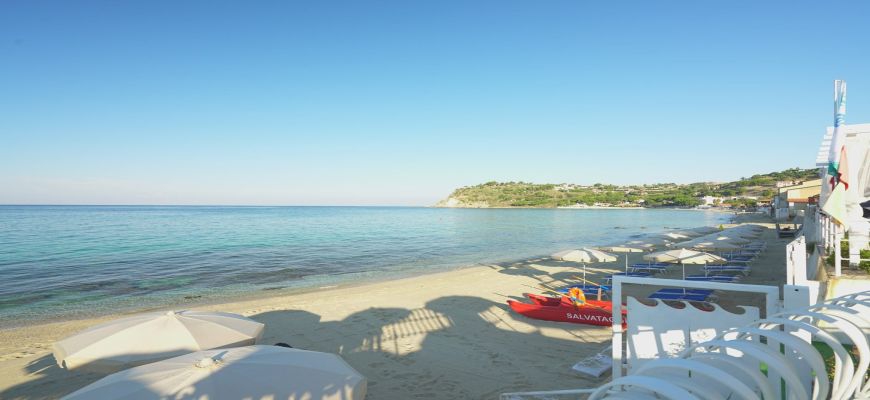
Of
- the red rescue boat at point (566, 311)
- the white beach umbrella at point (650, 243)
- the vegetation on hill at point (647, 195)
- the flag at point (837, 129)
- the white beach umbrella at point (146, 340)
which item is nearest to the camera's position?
the flag at point (837, 129)

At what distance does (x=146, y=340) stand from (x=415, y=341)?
16.5ft

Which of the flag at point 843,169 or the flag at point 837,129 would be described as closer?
the flag at point 837,129

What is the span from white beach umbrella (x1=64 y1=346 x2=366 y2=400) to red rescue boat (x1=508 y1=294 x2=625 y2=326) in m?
7.26

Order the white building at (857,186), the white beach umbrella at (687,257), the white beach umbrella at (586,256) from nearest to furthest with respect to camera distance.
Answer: the white building at (857,186), the white beach umbrella at (687,257), the white beach umbrella at (586,256)

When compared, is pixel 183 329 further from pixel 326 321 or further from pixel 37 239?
pixel 37 239

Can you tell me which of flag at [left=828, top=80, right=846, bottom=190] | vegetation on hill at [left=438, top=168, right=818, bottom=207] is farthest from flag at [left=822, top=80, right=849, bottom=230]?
vegetation on hill at [left=438, top=168, right=818, bottom=207]

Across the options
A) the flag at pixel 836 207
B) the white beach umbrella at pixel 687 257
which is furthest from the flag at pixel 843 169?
the white beach umbrella at pixel 687 257

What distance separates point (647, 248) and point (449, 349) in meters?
15.5

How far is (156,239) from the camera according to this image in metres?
41.0

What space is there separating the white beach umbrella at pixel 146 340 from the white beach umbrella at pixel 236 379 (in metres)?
1.85

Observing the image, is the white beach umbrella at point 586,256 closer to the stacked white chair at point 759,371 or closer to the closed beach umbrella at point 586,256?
the closed beach umbrella at point 586,256

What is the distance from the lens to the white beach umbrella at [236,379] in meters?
3.66

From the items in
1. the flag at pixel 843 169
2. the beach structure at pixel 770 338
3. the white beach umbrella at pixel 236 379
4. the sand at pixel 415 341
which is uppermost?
the flag at pixel 843 169

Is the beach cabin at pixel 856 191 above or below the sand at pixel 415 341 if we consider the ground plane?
above
